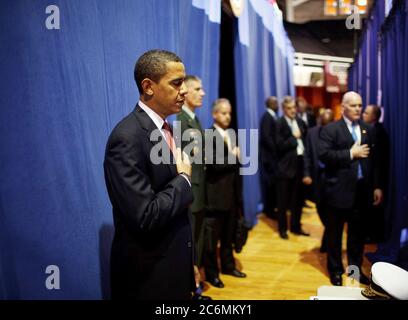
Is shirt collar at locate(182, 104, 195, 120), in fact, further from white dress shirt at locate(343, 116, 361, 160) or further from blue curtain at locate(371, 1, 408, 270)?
blue curtain at locate(371, 1, 408, 270)

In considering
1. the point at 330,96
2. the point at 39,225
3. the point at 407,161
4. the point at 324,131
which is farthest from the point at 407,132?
the point at 330,96

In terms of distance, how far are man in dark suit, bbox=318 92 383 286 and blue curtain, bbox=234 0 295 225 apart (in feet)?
5.75

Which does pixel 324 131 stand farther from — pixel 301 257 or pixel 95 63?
pixel 95 63

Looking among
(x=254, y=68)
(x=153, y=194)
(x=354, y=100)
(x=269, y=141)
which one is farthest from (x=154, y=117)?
(x=254, y=68)

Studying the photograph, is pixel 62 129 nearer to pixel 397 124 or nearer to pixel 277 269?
pixel 277 269

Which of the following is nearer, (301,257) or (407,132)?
(407,132)

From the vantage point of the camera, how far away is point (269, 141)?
498 centimetres

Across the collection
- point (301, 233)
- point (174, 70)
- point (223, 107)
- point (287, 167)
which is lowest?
point (301, 233)

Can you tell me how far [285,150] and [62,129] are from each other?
10.2 ft

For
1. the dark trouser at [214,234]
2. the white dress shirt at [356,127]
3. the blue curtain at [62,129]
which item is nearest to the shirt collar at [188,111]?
the blue curtain at [62,129]

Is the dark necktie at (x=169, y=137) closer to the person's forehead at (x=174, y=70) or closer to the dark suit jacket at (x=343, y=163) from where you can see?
the person's forehead at (x=174, y=70)

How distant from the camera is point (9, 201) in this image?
80.0 inches

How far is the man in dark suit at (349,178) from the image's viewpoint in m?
3.13
